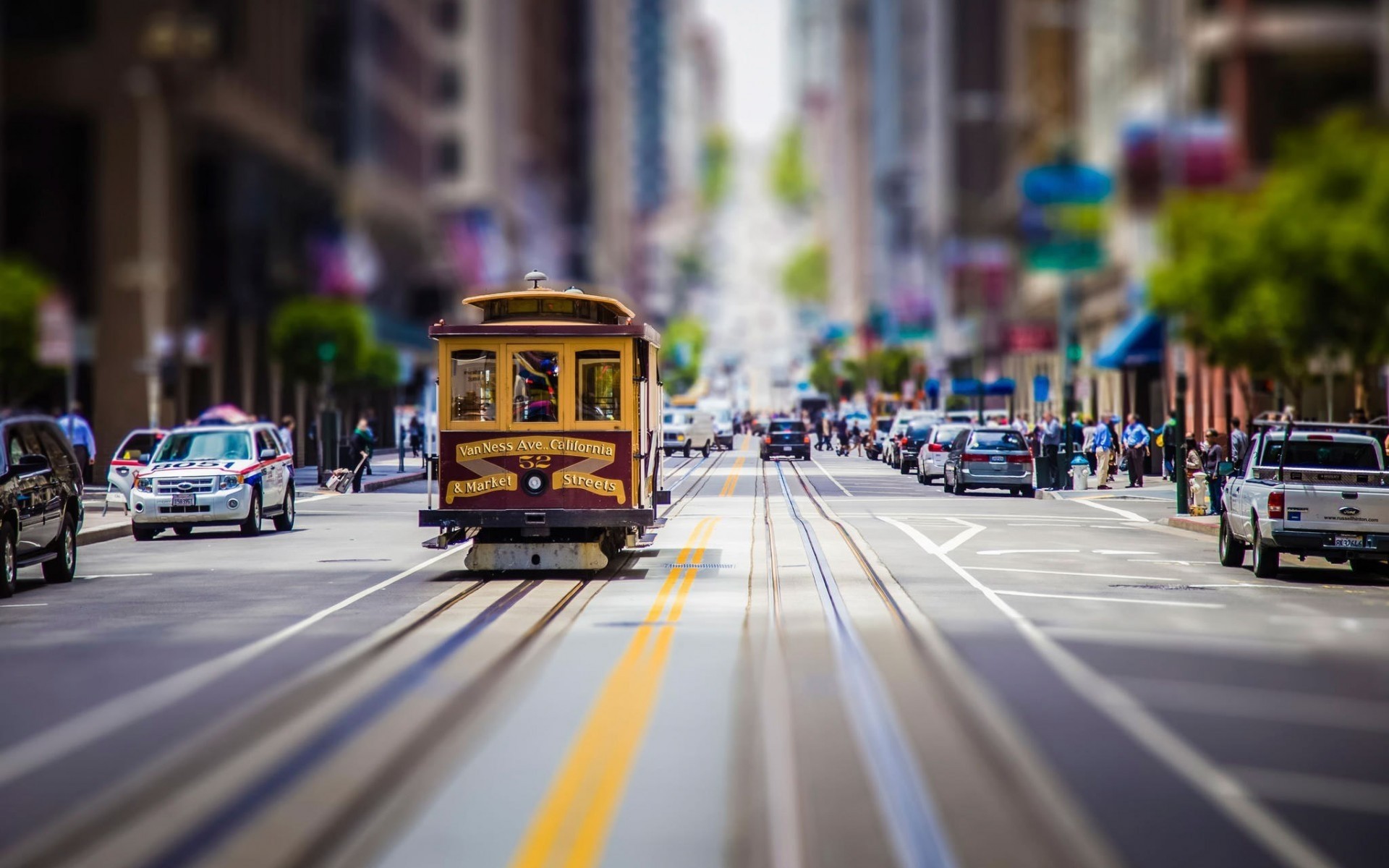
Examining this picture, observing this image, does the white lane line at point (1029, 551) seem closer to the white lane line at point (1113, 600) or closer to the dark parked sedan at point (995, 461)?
the white lane line at point (1113, 600)

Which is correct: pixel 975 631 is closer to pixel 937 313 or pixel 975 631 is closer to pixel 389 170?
pixel 389 170

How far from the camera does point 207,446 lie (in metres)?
31.2

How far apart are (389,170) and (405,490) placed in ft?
154

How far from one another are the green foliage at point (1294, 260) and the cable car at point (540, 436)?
54.6 ft

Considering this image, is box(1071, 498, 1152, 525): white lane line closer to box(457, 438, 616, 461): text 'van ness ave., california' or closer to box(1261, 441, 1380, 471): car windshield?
box(1261, 441, 1380, 471): car windshield

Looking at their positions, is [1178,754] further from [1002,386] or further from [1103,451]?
[1002,386]

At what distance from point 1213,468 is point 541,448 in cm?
1657

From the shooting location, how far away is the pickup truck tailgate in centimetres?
2162

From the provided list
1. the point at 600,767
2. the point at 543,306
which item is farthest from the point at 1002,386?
the point at 600,767

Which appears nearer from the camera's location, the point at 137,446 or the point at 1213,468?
the point at 1213,468

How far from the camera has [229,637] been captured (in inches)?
620

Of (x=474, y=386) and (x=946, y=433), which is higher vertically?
(x=474, y=386)

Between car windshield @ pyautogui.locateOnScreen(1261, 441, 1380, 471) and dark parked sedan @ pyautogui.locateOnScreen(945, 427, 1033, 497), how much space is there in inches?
856

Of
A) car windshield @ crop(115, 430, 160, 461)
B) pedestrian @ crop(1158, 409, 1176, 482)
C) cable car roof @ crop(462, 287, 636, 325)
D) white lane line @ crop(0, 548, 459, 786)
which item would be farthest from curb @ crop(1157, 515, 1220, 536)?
car windshield @ crop(115, 430, 160, 461)
